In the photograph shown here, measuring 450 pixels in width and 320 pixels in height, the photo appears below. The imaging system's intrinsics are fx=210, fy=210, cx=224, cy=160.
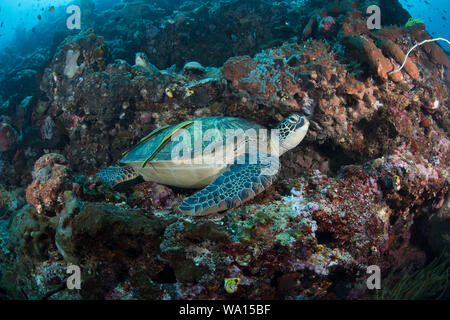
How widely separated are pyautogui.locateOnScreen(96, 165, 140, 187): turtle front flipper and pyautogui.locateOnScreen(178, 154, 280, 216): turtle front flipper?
1.71 m

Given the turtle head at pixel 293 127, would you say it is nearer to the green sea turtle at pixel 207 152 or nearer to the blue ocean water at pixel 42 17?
the green sea turtle at pixel 207 152

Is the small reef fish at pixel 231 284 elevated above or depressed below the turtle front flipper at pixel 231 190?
below

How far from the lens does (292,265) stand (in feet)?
5.45

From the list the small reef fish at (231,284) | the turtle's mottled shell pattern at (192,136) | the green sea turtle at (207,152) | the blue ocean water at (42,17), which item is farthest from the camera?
the blue ocean water at (42,17)

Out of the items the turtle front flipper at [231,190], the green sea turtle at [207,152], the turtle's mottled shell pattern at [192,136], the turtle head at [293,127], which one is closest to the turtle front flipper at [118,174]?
the green sea turtle at [207,152]

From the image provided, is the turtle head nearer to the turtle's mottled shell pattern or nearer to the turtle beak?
the turtle beak

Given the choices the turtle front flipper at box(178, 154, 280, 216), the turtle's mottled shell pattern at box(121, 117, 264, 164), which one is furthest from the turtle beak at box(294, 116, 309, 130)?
the turtle front flipper at box(178, 154, 280, 216)

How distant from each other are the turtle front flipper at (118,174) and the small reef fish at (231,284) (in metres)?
2.46

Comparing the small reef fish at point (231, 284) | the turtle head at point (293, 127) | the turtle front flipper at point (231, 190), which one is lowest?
the small reef fish at point (231, 284)

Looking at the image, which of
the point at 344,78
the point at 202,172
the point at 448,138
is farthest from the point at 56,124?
the point at 448,138

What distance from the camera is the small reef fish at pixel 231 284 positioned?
Answer: 149 centimetres

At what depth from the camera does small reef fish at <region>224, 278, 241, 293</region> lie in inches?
58.7
